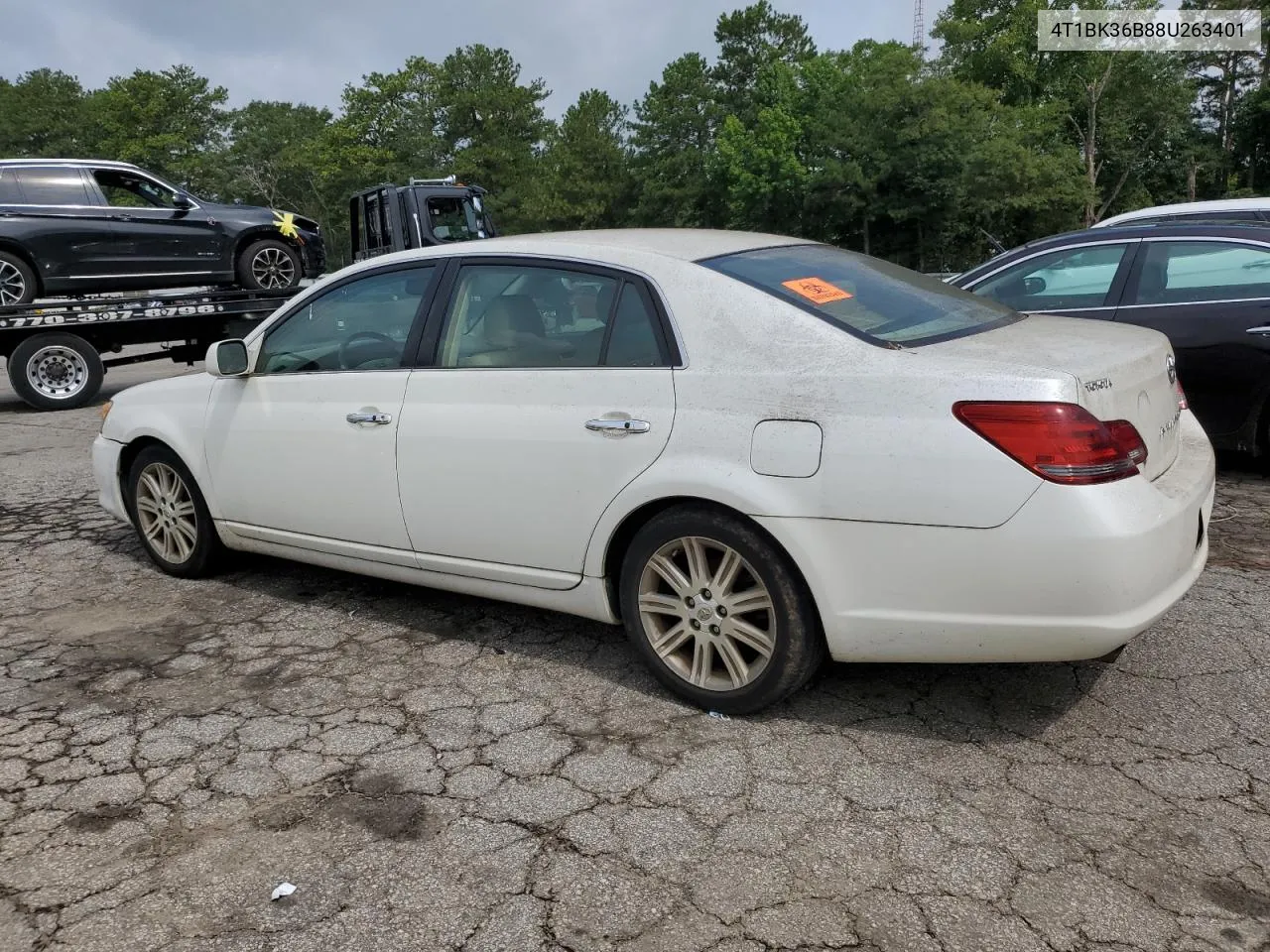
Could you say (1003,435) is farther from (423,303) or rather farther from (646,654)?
(423,303)

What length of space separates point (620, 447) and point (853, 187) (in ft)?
162

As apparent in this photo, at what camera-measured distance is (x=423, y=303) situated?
4.00m

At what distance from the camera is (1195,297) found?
19.4 ft

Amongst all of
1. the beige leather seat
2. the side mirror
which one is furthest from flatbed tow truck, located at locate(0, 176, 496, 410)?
the beige leather seat

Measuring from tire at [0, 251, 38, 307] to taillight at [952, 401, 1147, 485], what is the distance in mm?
11082

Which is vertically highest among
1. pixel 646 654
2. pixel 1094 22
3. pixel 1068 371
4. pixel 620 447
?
pixel 1094 22

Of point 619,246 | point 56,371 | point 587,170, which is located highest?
point 587,170

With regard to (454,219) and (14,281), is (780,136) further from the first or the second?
(14,281)

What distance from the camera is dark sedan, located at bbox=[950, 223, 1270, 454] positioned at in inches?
225

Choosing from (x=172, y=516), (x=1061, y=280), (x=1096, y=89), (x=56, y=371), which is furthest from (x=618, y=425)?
(x=1096, y=89)

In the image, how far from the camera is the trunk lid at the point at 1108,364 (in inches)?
113

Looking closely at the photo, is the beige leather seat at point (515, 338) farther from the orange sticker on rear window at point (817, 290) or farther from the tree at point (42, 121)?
the tree at point (42, 121)

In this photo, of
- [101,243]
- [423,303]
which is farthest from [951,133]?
[423,303]

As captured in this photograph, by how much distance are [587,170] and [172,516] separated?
206 ft
